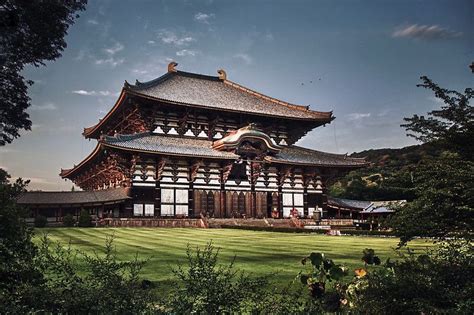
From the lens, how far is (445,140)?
25.6 feet

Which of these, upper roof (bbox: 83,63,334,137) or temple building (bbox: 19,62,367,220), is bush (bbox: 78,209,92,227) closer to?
temple building (bbox: 19,62,367,220)

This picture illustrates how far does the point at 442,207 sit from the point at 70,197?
35.5m

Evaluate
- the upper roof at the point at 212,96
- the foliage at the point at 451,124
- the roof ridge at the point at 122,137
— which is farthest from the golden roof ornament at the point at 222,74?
the foliage at the point at 451,124

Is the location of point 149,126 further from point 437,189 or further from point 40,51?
point 437,189

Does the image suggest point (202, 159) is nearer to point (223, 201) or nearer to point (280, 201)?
point (223, 201)

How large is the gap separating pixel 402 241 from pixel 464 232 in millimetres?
1022

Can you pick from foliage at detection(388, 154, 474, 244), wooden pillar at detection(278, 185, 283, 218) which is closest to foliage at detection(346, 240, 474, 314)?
foliage at detection(388, 154, 474, 244)

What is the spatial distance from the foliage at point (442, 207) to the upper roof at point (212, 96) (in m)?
31.9

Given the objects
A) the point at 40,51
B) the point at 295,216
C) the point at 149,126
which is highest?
the point at 149,126

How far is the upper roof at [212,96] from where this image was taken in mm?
40688

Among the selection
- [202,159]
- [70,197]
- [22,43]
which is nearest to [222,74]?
[202,159]

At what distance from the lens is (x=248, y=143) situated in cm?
4078

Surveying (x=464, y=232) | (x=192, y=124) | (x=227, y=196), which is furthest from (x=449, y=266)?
(x=192, y=124)

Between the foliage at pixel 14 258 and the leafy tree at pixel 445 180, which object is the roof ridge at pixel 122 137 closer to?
the foliage at pixel 14 258
